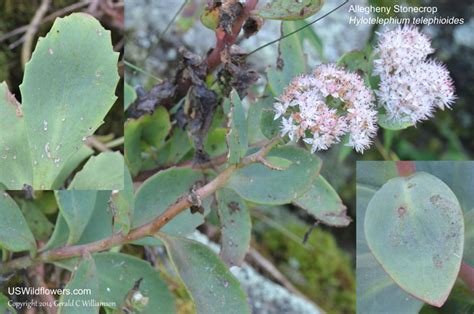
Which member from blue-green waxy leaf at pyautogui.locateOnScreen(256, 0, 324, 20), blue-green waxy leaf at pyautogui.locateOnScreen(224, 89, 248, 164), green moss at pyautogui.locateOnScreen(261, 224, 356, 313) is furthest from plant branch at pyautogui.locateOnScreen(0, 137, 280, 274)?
green moss at pyautogui.locateOnScreen(261, 224, 356, 313)

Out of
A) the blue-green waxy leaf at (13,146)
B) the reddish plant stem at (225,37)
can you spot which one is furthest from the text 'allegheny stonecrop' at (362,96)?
the blue-green waxy leaf at (13,146)

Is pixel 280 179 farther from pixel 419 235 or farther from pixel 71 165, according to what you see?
pixel 71 165

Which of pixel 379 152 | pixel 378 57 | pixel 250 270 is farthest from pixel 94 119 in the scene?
pixel 379 152

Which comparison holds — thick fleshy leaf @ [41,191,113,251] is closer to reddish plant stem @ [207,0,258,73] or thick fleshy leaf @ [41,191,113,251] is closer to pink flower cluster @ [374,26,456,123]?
reddish plant stem @ [207,0,258,73]

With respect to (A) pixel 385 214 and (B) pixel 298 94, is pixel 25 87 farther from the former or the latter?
(A) pixel 385 214

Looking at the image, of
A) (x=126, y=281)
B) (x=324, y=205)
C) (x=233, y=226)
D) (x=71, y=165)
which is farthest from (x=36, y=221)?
(x=324, y=205)
